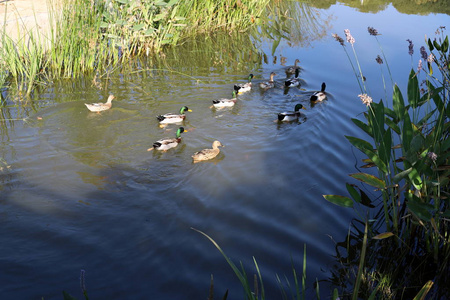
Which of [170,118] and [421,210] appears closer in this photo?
[421,210]

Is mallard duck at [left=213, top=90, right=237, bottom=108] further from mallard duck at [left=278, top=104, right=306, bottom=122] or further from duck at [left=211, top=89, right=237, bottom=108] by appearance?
mallard duck at [left=278, top=104, right=306, bottom=122]

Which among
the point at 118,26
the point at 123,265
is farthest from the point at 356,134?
the point at 118,26

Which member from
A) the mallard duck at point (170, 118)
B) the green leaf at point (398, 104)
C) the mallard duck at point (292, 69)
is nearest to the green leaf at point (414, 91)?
the green leaf at point (398, 104)

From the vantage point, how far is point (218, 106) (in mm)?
9797

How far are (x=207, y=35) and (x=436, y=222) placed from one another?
10.8 meters

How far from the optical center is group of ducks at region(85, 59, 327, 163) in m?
7.88

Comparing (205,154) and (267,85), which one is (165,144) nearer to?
(205,154)

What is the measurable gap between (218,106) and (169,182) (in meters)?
3.12

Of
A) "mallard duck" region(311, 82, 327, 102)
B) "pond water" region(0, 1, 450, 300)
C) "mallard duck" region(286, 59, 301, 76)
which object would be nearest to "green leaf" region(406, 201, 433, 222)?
"pond water" region(0, 1, 450, 300)

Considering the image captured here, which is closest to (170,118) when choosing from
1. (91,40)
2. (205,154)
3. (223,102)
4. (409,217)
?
(223,102)

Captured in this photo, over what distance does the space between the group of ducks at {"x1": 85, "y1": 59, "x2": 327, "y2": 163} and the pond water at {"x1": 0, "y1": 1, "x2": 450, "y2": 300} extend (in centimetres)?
14

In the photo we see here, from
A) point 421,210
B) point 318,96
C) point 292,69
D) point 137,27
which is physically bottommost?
point 421,210

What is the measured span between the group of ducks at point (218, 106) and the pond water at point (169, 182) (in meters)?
0.14

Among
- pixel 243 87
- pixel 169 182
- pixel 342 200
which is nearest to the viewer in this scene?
pixel 342 200
